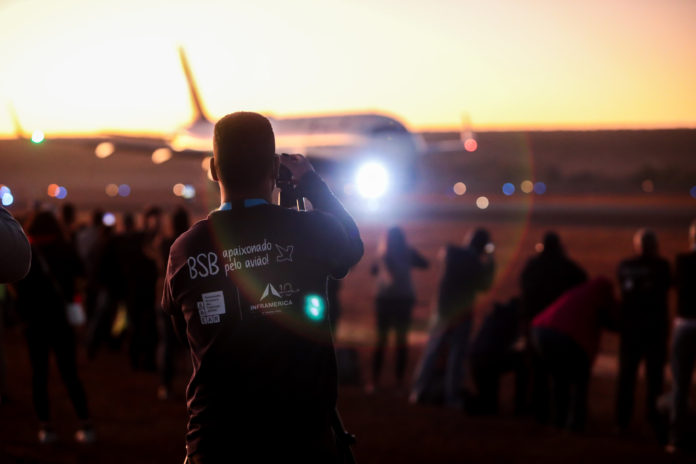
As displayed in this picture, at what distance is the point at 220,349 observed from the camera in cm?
229

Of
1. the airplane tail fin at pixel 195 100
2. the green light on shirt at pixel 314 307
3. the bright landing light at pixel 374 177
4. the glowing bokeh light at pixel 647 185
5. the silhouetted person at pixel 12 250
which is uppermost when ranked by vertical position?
the airplane tail fin at pixel 195 100

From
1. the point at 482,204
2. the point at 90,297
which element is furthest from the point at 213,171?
the point at 482,204

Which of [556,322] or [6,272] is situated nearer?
[6,272]

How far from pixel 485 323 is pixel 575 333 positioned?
4.54 ft

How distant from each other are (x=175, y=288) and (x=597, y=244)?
25.0 meters

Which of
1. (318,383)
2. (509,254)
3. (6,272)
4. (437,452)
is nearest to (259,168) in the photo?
(318,383)

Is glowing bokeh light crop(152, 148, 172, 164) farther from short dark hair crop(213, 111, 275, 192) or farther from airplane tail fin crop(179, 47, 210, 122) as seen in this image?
short dark hair crop(213, 111, 275, 192)

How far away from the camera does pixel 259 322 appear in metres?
2.27

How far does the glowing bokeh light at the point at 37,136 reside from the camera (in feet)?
11.6

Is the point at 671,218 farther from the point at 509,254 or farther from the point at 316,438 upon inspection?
the point at 316,438

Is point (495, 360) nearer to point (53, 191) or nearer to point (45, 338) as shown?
point (45, 338)

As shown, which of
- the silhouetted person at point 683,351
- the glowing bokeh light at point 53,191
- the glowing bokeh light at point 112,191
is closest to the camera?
the silhouetted person at point 683,351

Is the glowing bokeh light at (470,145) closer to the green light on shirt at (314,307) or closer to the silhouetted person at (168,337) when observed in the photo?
the silhouetted person at (168,337)

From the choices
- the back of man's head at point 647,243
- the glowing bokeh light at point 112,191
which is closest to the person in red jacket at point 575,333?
the back of man's head at point 647,243
